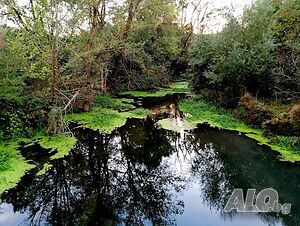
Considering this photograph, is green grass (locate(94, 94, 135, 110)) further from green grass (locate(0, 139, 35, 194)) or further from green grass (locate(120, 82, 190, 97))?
green grass (locate(0, 139, 35, 194))

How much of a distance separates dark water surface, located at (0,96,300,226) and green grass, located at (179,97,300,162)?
2.07ft

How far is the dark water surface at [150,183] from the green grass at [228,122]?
63 centimetres

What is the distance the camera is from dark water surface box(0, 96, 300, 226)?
27.9 feet

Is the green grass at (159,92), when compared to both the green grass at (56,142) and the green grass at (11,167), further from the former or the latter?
the green grass at (11,167)

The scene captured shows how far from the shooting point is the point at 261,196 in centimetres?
966

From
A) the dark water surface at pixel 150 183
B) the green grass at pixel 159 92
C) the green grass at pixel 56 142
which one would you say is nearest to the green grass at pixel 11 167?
the dark water surface at pixel 150 183

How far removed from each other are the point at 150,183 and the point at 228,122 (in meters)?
8.98

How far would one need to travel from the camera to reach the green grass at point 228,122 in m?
13.2

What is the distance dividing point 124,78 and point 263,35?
15.5 meters

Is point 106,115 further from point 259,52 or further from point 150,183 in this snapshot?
point 259,52

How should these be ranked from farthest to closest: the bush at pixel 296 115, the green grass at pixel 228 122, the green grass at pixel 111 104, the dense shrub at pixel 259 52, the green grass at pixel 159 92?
the green grass at pixel 159 92 → the green grass at pixel 111 104 → the dense shrub at pixel 259 52 → the bush at pixel 296 115 → the green grass at pixel 228 122

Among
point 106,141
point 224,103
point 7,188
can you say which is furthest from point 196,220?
point 224,103

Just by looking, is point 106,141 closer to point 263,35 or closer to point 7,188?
point 7,188

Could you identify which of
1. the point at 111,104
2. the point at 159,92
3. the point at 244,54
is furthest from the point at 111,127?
the point at 159,92
